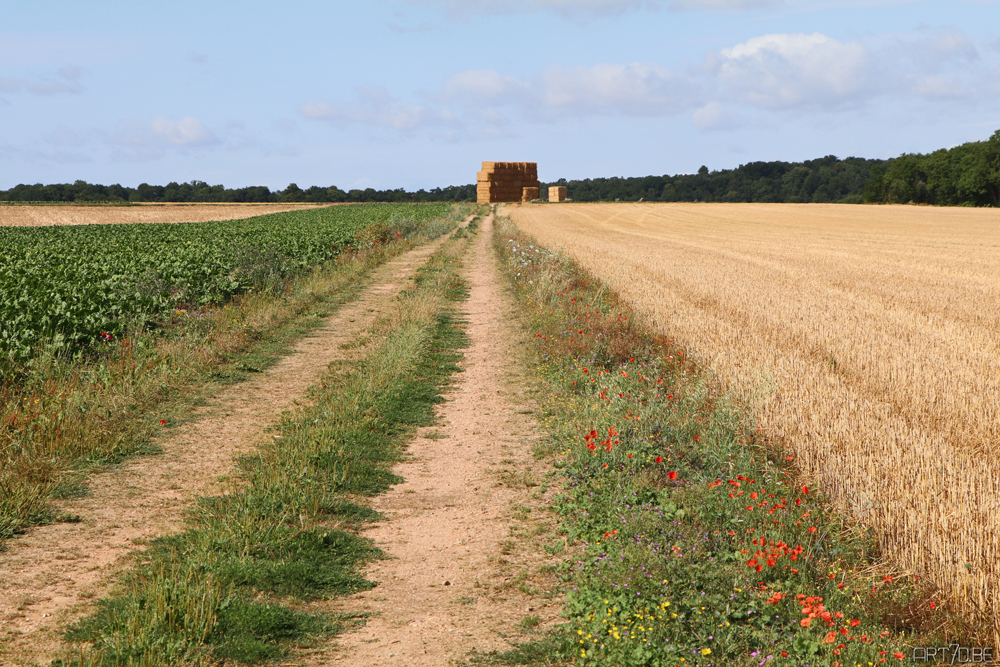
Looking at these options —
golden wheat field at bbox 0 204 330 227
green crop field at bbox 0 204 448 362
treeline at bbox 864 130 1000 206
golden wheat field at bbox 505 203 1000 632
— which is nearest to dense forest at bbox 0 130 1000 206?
treeline at bbox 864 130 1000 206

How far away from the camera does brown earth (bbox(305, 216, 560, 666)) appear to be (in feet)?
15.3

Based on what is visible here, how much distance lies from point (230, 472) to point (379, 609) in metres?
3.22

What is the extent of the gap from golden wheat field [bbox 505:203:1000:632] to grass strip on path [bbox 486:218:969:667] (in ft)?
1.00

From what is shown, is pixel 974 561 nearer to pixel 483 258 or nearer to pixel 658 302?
pixel 658 302

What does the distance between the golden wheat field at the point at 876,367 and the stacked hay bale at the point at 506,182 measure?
85382mm

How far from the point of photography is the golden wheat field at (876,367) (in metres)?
5.24

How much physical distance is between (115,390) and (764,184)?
125 m

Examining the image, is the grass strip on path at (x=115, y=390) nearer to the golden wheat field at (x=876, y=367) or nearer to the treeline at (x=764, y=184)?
the golden wheat field at (x=876, y=367)

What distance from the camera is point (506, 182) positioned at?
11400cm

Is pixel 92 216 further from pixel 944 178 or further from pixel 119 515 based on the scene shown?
pixel 944 178

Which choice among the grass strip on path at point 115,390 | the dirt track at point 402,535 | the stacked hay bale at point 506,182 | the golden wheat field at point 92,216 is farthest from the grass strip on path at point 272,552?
the stacked hay bale at point 506,182

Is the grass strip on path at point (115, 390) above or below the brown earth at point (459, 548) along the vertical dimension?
above

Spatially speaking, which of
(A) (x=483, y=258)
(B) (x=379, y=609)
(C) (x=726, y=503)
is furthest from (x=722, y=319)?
(A) (x=483, y=258)

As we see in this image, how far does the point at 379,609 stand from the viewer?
16.4 ft
